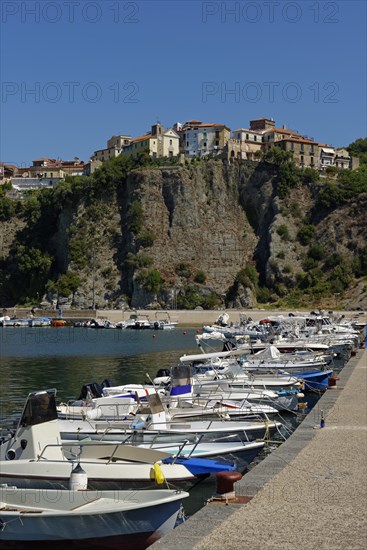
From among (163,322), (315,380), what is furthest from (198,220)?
(315,380)

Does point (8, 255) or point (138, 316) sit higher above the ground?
point (8, 255)

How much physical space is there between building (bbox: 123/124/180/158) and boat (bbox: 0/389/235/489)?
137m

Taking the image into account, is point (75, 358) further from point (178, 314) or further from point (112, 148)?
point (112, 148)

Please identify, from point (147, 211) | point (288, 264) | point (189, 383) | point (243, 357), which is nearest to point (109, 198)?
point (147, 211)

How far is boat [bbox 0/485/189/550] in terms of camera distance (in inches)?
494

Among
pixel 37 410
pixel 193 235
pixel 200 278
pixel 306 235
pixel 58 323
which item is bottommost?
pixel 58 323

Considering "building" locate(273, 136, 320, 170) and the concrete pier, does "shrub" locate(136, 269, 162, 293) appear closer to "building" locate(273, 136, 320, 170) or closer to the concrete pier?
"building" locate(273, 136, 320, 170)

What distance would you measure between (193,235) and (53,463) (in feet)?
373

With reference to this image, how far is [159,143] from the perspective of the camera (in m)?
156

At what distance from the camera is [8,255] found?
142000 mm

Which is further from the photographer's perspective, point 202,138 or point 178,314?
point 202,138

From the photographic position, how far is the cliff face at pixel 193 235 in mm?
122125

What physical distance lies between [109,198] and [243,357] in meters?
94.7

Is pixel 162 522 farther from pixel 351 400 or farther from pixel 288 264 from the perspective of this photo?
pixel 288 264
